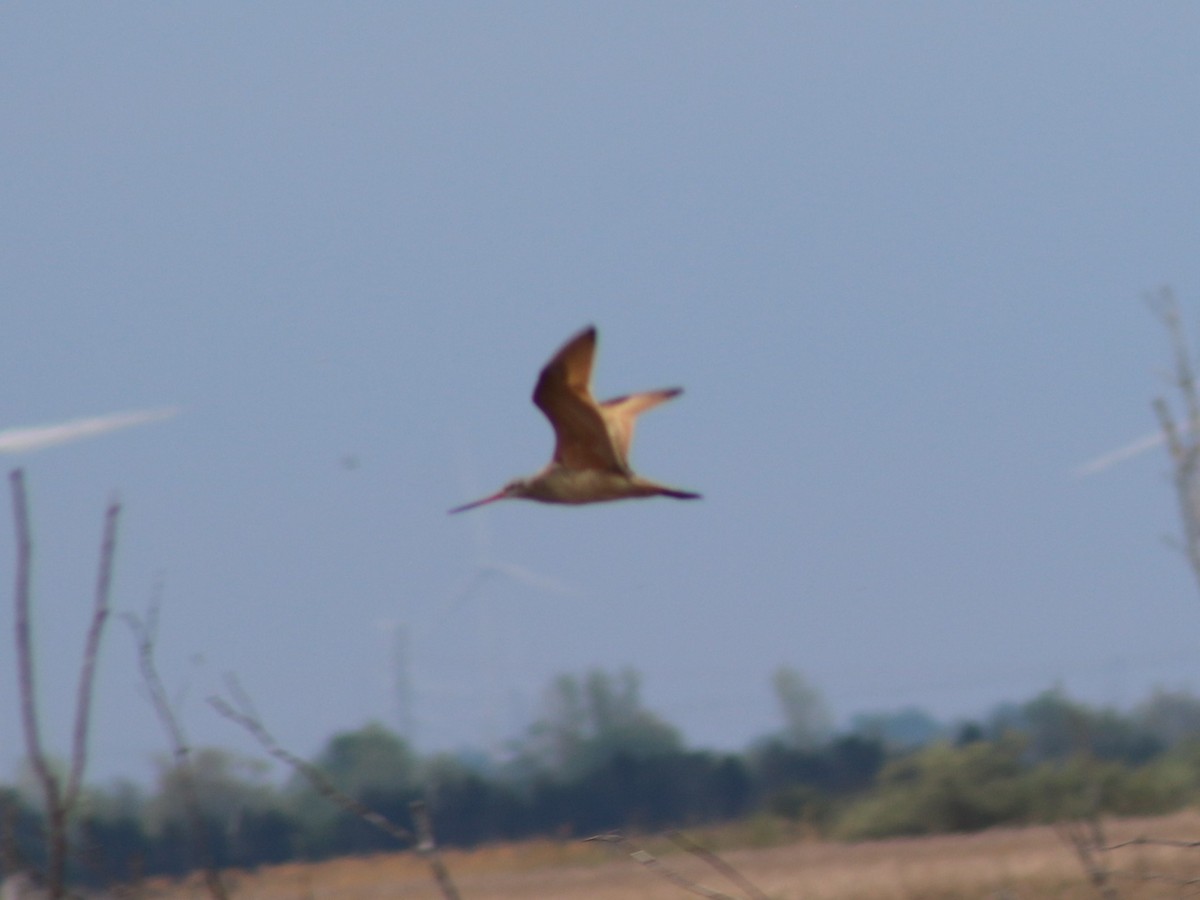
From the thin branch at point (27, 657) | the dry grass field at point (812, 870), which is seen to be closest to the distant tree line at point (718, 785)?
the dry grass field at point (812, 870)

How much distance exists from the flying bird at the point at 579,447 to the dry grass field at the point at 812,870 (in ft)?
35.6

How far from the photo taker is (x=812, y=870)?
771 inches

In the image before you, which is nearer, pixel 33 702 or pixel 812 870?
pixel 33 702

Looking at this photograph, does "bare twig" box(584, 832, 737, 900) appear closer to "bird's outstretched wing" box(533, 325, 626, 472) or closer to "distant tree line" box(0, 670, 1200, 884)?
"bird's outstretched wing" box(533, 325, 626, 472)

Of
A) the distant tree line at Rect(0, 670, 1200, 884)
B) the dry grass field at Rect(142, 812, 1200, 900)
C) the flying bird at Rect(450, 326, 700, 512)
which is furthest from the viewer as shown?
the distant tree line at Rect(0, 670, 1200, 884)

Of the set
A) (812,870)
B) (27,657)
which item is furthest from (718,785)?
(27,657)

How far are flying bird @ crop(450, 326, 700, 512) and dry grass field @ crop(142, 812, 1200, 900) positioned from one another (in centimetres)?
1085

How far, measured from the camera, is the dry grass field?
15.2 meters

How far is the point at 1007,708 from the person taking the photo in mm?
35875

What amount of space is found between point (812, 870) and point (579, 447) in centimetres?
1843

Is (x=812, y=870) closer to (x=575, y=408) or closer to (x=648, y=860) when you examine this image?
(x=648, y=860)

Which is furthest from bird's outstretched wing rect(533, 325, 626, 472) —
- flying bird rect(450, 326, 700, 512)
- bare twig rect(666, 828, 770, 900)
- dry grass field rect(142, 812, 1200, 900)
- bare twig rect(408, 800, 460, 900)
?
dry grass field rect(142, 812, 1200, 900)

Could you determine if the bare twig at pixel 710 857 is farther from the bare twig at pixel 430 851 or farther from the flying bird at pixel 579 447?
the flying bird at pixel 579 447

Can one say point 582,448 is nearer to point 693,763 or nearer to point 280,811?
point 280,811
